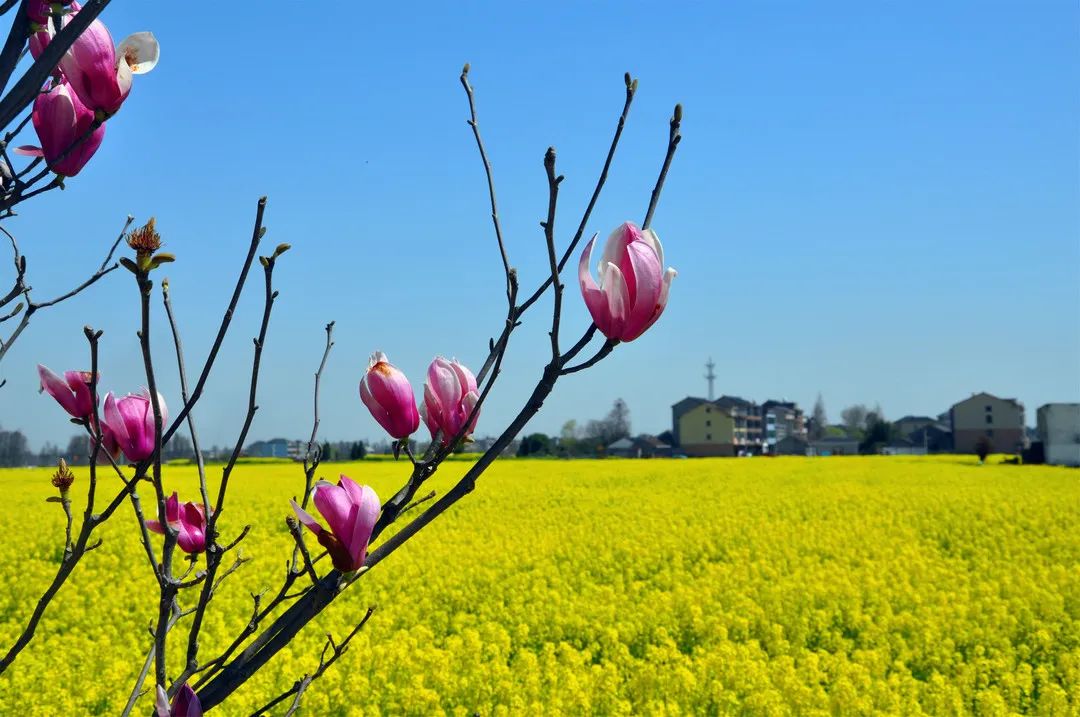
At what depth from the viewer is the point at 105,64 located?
29.2 inches

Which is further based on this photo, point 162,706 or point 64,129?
point 64,129

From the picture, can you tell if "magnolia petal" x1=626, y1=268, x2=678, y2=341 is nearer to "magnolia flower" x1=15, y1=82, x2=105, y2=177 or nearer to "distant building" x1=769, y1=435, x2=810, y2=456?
"magnolia flower" x1=15, y1=82, x2=105, y2=177

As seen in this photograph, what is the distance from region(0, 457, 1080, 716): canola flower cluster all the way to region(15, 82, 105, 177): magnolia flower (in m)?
4.51

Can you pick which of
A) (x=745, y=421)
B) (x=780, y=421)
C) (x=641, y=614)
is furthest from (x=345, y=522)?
(x=780, y=421)

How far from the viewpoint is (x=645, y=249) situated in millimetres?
738

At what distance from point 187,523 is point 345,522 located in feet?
1.41

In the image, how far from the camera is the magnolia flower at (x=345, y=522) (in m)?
0.74

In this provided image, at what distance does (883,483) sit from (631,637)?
12423mm

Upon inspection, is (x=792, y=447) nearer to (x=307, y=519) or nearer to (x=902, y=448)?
(x=902, y=448)

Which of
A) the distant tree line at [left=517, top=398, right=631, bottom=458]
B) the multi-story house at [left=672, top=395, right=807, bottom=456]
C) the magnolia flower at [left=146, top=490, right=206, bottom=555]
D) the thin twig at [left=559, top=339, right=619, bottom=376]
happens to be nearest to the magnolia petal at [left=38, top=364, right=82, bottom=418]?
the magnolia flower at [left=146, top=490, right=206, bottom=555]

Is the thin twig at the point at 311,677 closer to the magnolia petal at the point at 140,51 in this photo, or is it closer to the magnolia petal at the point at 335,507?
the magnolia petal at the point at 335,507

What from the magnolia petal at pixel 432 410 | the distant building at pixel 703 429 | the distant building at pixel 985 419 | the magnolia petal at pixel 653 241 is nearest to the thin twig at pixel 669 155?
the magnolia petal at pixel 653 241

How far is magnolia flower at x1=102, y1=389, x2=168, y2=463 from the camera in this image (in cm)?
94

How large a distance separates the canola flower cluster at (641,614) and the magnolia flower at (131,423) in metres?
4.25
